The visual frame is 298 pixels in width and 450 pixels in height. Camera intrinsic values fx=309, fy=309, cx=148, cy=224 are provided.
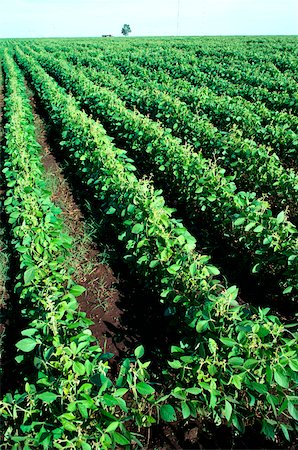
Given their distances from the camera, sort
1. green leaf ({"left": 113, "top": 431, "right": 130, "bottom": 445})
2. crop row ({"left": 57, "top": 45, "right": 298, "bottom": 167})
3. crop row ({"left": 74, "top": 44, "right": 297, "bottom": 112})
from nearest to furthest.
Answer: green leaf ({"left": 113, "top": 431, "right": 130, "bottom": 445}) → crop row ({"left": 57, "top": 45, "right": 298, "bottom": 167}) → crop row ({"left": 74, "top": 44, "right": 297, "bottom": 112})

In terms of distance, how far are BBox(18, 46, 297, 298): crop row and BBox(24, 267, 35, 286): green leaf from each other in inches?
87.4

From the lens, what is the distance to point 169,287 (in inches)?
113

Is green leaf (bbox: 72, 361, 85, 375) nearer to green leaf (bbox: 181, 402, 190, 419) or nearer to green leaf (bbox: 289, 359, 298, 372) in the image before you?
green leaf (bbox: 181, 402, 190, 419)

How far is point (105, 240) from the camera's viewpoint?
4.59m

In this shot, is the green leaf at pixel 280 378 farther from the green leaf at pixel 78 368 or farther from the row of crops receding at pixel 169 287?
the green leaf at pixel 78 368

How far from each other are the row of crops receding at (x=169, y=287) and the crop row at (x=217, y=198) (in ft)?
0.07

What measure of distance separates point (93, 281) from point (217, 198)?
1.92 metres

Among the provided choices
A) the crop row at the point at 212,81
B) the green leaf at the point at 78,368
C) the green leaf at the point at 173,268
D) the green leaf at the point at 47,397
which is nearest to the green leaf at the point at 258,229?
the green leaf at the point at 173,268

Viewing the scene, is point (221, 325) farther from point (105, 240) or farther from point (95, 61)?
point (95, 61)

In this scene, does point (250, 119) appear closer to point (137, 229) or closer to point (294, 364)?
point (137, 229)

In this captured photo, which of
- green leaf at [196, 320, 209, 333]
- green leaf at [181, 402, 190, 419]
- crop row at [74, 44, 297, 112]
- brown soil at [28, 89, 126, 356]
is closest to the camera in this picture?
green leaf at [181, 402, 190, 419]

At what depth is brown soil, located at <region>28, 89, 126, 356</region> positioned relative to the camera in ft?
10.6

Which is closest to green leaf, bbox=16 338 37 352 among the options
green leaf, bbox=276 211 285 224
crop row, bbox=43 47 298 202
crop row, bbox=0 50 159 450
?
crop row, bbox=0 50 159 450

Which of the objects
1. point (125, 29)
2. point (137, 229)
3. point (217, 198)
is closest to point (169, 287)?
point (137, 229)
